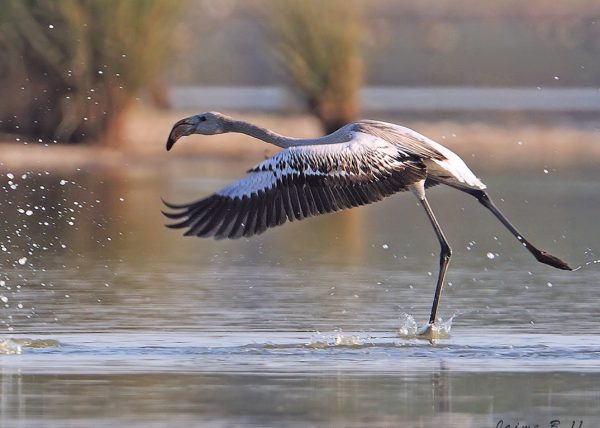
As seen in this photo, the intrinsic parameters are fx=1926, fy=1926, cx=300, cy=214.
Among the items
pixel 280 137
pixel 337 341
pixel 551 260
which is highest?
pixel 280 137

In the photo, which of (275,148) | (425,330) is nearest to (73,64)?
(275,148)

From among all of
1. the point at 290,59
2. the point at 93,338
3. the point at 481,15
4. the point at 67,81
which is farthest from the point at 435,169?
the point at 481,15

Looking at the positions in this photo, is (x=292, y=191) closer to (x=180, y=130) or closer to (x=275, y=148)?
(x=180, y=130)

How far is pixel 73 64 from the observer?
21.5 meters

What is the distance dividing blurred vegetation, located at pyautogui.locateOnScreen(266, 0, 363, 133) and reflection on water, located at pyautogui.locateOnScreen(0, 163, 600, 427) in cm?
496

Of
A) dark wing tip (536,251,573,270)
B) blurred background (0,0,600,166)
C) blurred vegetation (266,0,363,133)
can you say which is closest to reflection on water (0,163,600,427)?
dark wing tip (536,251,573,270)

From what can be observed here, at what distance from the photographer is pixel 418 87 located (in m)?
33.0

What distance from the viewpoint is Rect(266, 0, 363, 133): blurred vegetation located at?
2362cm

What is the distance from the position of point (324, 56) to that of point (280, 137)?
12533 millimetres

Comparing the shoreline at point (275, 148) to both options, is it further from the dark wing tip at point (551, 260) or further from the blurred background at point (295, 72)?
the dark wing tip at point (551, 260)

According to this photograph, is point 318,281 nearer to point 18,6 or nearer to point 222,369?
point 222,369

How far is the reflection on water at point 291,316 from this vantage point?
8.24 meters

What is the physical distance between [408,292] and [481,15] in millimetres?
22282

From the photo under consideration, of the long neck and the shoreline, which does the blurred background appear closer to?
the shoreline
